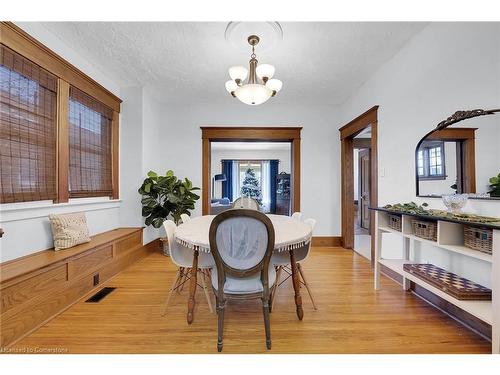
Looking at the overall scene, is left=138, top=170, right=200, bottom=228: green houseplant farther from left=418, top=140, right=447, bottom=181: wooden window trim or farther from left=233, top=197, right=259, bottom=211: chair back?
left=418, top=140, right=447, bottom=181: wooden window trim

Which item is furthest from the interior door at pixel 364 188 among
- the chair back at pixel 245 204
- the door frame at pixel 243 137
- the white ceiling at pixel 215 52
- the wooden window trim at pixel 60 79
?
the wooden window trim at pixel 60 79

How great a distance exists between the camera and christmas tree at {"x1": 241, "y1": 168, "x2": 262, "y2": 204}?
959 cm

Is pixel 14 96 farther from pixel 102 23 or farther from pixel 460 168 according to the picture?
pixel 460 168

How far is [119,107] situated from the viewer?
3652 millimetres

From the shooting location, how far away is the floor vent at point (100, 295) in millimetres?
2264

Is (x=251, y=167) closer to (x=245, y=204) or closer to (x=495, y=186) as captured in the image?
(x=245, y=204)

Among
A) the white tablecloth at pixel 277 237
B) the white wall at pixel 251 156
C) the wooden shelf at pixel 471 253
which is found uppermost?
the white wall at pixel 251 156

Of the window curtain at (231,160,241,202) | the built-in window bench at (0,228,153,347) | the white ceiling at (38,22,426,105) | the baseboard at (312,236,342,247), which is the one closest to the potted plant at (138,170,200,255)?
the built-in window bench at (0,228,153,347)

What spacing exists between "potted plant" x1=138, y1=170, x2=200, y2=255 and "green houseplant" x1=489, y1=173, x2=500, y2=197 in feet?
11.3

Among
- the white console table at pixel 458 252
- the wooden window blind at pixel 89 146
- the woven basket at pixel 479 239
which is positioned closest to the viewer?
the white console table at pixel 458 252

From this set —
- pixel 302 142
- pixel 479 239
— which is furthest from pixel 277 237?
pixel 302 142

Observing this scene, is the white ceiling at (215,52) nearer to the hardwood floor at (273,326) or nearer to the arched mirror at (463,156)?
the arched mirror at (463,156)

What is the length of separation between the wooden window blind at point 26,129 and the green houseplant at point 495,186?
369 centimetres
